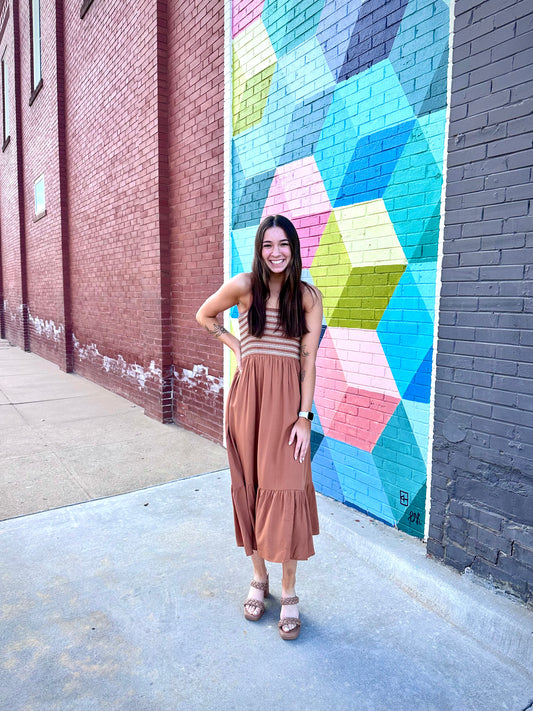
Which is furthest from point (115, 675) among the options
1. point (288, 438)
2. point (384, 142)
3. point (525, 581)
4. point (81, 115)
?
point (81, 115)

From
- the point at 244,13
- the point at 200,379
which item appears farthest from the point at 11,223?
the point at 244,13

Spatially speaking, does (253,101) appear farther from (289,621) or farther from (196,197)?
(289,621)

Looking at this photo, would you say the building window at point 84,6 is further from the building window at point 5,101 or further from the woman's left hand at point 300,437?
the woman's left hand at point 300,437

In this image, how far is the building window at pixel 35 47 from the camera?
1079 centimetres

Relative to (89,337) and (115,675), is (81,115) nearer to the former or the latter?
(89,337)

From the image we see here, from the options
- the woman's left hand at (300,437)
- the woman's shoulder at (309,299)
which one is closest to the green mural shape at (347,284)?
the woman's shoulder at (309,299)

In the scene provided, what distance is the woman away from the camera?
2.23 meters

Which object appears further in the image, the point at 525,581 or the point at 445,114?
the point at 445,114

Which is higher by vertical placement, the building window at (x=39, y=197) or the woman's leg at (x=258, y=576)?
the building window at (x=39, y=197)

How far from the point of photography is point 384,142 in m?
3.13

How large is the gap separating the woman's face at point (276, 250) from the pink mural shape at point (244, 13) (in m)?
2.98

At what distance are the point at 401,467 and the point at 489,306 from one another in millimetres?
1225

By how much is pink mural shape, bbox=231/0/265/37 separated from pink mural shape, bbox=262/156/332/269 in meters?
1.40

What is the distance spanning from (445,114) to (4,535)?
371cm
